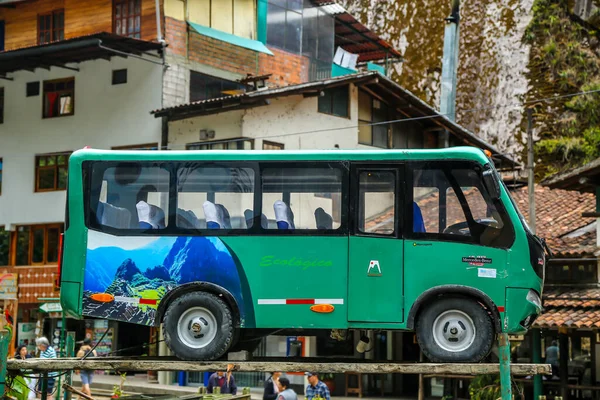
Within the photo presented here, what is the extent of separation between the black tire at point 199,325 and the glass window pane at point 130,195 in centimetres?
110

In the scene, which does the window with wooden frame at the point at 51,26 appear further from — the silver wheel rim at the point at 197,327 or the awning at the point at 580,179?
the silver wheel rim at the point at 197,327

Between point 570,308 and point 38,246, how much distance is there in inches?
767

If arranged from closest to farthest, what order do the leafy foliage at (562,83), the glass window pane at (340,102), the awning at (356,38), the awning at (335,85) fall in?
1. the awning at (335,85)
2. the glass window pane at (340,102)
3. the leafy foliage at (562,83)
4. the awning at (356,38)

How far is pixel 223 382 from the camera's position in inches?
944

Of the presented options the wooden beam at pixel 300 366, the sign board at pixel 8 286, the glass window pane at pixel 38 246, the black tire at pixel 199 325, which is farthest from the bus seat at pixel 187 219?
the glass window pane at pixel 38 246

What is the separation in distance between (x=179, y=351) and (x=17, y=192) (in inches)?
971

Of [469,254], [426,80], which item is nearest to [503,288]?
[469,254]

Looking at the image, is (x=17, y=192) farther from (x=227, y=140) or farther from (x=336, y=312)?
(x=336, y=312)

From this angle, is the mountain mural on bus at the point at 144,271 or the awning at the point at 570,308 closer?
the mountain mural on bus at the point at 144,271

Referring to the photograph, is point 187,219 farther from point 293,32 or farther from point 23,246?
point 293,32

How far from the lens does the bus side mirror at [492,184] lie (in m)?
12.4

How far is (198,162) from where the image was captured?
42.3ft

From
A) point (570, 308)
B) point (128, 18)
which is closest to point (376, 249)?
point (570, 308)

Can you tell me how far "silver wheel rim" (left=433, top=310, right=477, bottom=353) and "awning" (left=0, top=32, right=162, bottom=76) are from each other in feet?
65.4
